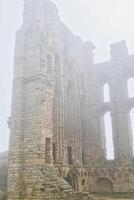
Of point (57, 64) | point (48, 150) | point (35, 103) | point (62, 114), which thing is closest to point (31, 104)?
point (35, 103)

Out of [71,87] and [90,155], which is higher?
[71,87]

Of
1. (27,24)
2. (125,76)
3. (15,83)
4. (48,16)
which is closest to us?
(15,83)

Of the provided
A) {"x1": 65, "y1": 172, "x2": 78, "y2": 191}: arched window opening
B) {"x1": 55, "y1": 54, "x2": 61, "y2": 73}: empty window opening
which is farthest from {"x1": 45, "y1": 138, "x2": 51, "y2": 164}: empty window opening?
{"x1": 55, "y1": 54, "x2": 61, "y2": 73}: empty window opening

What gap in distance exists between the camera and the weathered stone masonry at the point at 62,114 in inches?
458

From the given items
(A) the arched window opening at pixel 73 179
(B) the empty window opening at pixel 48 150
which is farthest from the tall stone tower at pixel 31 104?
(A) the arched window opening at pixel 73 179

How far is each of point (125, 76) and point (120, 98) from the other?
84.8 inches

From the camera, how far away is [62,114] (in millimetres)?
16094

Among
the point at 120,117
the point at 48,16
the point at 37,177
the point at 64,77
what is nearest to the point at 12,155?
the point at 37,177

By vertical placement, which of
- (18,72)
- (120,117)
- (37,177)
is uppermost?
(18,72)

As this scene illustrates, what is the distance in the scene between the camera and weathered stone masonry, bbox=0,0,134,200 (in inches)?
458

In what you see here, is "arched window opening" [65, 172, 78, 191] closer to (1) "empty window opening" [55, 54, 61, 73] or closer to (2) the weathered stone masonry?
(2) the weathered stone masonry

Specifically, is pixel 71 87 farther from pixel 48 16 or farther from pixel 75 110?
pixel 48 16

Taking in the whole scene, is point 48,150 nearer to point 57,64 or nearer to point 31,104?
point 31,104

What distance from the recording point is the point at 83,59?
21.7m
